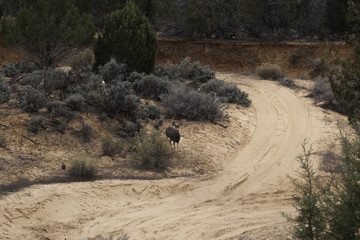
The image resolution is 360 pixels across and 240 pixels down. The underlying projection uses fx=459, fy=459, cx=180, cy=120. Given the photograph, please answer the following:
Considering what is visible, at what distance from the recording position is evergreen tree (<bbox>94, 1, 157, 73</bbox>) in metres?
15.1

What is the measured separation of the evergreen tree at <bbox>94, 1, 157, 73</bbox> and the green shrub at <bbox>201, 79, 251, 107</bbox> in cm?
230

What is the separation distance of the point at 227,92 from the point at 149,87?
301 cm

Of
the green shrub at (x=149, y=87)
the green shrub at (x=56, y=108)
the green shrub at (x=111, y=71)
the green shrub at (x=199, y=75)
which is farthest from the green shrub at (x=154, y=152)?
the green shrub at (x=199, y=75)

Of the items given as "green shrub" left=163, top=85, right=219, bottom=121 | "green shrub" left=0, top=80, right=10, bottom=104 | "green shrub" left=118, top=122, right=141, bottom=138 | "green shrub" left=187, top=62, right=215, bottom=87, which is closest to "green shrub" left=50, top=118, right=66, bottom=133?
"green shrub" left=118, top=122, right=141, bottom=138

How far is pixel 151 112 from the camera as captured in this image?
41.3 feet

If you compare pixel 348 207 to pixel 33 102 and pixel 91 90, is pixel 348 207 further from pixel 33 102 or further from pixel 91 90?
pixel 91 90

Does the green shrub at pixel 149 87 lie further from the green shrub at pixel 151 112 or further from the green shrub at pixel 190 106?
the green shrub at pixel 151 112

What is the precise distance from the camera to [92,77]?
528 inches

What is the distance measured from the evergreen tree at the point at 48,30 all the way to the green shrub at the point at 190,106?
14.8 ft

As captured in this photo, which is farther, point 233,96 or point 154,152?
point 233,96

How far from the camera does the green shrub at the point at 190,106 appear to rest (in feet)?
42.8

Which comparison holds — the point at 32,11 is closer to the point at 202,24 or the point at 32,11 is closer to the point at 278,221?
the point at 278,221

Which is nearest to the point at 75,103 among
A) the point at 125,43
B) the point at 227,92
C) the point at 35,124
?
the point at 35,124

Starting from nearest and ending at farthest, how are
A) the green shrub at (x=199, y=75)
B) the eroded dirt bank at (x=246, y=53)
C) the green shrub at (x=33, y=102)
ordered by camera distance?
1. the green shrub at (x=33, y=102)
2. the green shrub at (x=199, y=75)
3. the eroded dirt bank at (x=246, y=53)
